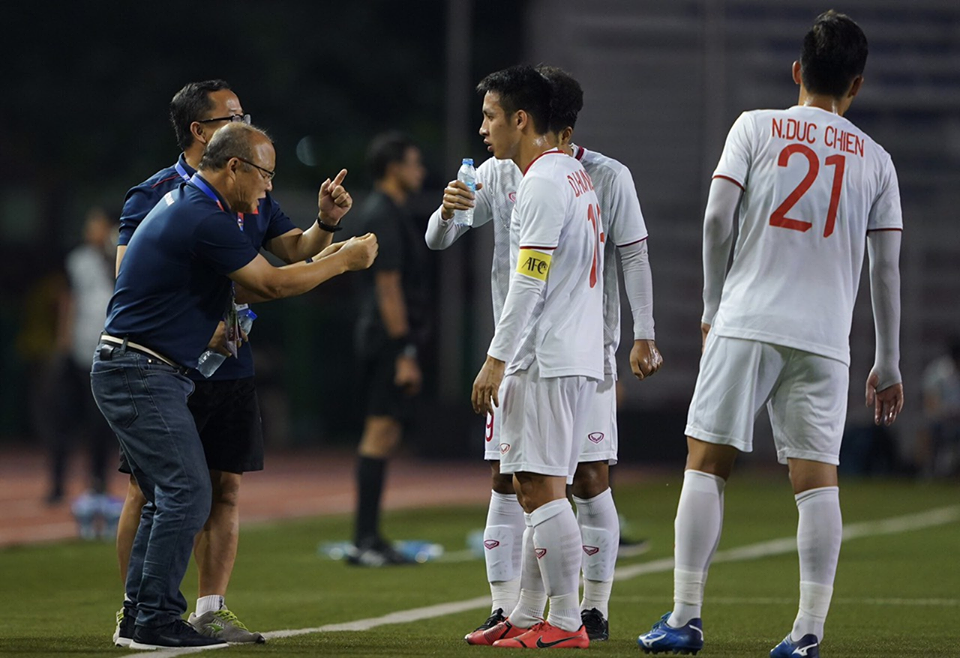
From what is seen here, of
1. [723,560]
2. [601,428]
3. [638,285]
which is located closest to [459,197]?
[638,285]

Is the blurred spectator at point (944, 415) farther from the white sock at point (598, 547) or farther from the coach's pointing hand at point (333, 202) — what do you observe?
the coach's pointing hand at point (333, 202)

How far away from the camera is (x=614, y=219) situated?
7.14 m

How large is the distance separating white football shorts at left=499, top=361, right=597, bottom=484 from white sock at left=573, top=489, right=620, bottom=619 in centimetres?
79

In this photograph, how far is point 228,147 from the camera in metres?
6.37

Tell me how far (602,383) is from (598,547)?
674mm

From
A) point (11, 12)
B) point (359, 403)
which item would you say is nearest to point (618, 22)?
point (359, 403)

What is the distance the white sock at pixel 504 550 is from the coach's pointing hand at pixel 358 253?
4.21 feet

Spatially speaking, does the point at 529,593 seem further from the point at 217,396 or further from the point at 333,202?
the point at 333,202

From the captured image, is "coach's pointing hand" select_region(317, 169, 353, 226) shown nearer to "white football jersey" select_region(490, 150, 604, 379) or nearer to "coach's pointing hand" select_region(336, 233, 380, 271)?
"coach's pointing hand" select_region(336, 233, 380, 271)

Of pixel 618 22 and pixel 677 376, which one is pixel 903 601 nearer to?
pixel 677 376

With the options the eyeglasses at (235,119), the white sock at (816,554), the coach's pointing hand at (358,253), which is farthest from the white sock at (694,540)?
the eyeglasses at (235,119)

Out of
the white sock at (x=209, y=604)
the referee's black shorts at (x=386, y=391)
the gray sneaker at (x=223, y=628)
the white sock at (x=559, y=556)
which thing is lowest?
the gray sneaker at (x=223, y=628)

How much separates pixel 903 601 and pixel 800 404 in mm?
3009

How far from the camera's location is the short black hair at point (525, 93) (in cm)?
646
